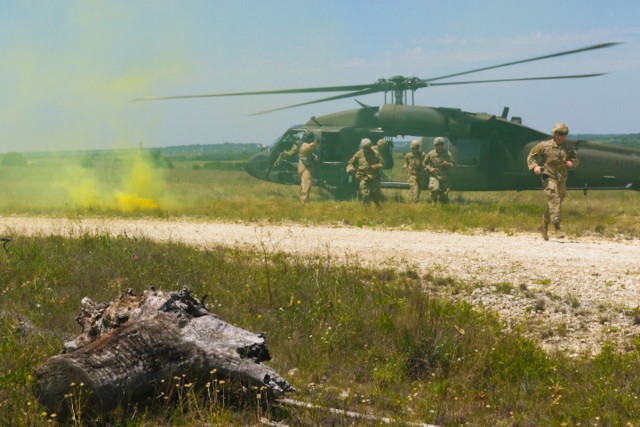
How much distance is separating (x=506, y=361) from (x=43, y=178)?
27.0m

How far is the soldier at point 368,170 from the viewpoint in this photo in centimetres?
1945

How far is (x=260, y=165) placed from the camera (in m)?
24.2

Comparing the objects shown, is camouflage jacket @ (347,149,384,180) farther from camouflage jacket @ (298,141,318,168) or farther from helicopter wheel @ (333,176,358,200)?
Result: helicopter wheel @ (333,176,358,200)

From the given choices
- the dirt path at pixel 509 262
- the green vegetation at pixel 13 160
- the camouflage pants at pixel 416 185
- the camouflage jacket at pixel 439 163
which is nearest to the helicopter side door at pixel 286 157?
the camouflage pants at pixel 416 185

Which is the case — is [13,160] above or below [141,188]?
below

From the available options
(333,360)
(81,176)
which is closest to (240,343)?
(333,360)

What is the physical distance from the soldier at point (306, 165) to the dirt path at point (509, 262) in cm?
514

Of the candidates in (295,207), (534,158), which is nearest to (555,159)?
(534,158)

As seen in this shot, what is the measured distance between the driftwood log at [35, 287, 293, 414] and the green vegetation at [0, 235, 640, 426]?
0.13 metres

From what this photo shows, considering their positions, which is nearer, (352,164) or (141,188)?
(352,164)

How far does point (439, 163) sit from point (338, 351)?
554 inches

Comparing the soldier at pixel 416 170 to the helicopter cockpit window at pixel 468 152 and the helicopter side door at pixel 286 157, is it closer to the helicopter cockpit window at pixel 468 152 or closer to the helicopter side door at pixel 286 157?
the helicopter cockpit window at pixel 468 152

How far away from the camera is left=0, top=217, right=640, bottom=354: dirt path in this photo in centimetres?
882

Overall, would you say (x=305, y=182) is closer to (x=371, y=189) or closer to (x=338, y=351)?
(x=371, y=189)
